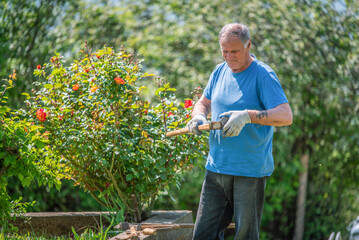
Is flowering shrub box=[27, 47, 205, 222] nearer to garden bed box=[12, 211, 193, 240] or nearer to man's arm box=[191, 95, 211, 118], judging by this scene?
garden bed box=[12, 211, 193, 240]

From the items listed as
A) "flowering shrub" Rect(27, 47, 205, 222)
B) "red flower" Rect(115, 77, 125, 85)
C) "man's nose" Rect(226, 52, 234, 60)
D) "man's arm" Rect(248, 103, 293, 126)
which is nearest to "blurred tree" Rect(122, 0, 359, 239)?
"flowering shrub" Rect(27, 47, 205, 222)

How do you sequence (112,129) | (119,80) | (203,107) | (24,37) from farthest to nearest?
(24,37), (112,129), (119,80), (203,107)

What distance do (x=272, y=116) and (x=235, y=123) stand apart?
0.21 m

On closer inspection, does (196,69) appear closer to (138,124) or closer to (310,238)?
(138,124)

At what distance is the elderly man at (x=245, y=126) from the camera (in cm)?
250

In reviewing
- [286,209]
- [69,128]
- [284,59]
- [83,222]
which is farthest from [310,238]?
[69,128]

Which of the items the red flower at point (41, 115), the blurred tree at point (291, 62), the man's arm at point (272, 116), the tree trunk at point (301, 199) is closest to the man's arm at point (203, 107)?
the man's arm at point (272, 116)

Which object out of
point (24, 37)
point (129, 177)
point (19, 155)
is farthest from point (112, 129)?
point (24, 37)

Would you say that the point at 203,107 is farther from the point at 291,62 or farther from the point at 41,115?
the point at 291,62

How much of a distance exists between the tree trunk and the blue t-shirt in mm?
3043

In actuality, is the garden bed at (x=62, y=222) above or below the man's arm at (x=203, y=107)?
below

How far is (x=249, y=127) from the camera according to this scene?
2572 mm

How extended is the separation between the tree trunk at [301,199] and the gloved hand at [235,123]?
3.33m

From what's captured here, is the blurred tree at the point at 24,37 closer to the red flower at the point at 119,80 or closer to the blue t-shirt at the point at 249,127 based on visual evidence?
the red flower at the point at 119,80
